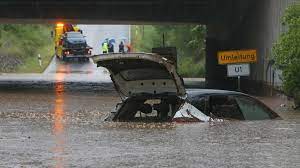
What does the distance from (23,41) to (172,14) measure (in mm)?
25309

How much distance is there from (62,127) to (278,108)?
8926 mm

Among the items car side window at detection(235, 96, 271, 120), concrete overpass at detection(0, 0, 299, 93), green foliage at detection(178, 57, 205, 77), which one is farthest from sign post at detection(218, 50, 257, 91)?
green foliage at detection(178, 57, 205, 77)

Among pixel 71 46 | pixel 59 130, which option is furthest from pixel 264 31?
pixel 71 46

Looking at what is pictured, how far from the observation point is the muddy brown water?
988 cm

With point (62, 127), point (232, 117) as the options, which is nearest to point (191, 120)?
point (232, 117)

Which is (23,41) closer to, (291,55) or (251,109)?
(291,55)

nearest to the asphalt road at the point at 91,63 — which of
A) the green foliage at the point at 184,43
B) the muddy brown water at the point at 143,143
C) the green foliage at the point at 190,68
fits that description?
the green foliage at the point at 184,43

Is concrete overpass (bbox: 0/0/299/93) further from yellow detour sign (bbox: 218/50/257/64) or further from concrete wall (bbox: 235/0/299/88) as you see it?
yellow detour sign (bbox: 218/50/257/64)

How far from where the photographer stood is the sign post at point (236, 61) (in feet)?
74.5

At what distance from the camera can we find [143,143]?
11875 mm

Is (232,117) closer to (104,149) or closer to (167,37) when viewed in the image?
(104,149)

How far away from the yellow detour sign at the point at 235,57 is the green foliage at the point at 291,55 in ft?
5.78

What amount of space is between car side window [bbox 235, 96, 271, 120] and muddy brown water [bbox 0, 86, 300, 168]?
156 millimetres

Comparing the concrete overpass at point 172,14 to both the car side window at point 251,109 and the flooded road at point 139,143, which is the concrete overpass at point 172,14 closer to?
the flooded road at point 139,143
